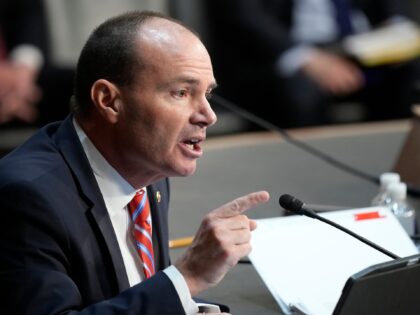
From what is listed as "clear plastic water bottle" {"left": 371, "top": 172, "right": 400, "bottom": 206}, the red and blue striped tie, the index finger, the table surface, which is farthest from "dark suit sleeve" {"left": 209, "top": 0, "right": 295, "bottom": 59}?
the index finger

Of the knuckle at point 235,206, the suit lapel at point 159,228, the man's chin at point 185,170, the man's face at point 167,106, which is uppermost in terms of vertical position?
the man's face at point 167,106

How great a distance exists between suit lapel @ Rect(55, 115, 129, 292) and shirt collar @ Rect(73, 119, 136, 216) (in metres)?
0.03

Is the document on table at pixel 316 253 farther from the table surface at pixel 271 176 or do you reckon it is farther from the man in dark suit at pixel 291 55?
the man in dark suit at pixel 291 55

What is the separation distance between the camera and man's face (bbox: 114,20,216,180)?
144 centimetres

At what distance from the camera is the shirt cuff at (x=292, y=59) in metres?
4.31

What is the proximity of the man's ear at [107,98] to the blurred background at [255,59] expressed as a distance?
2450mm

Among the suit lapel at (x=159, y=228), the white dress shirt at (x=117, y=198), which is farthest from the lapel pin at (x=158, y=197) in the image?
the white dress shirt at (x=117, y=198)

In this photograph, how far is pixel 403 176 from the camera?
2346 millimetres

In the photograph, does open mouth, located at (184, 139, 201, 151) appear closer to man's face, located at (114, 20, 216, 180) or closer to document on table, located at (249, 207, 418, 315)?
man's face, located at (114, 20, 216, 180)

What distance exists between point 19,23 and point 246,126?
4.50ft

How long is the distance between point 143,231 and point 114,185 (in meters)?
0.10

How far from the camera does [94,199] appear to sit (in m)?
1.43

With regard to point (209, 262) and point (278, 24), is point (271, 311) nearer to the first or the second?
point (209, 262)

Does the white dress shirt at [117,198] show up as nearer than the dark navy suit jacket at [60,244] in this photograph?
No
